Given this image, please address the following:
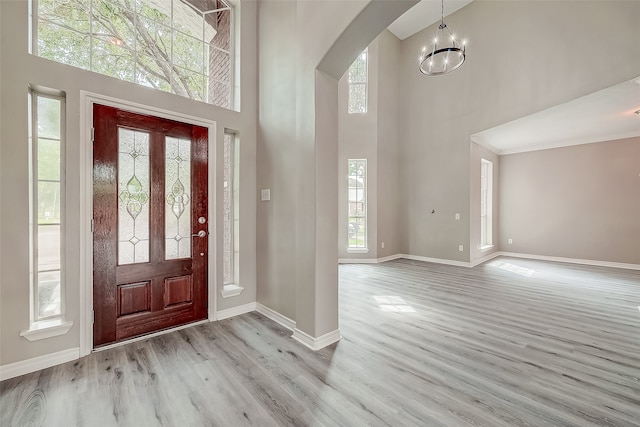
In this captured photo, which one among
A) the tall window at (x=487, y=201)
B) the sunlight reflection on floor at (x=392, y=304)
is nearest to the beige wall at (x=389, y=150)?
the tall window at (x=487, y=201)

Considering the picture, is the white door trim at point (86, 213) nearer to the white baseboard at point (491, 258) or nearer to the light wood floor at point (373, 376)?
the light wood floor at point (373, 376)

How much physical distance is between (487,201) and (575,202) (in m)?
1.78

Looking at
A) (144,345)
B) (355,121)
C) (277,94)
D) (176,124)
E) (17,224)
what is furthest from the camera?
(355,121)

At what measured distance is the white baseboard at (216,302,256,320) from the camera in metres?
2.88

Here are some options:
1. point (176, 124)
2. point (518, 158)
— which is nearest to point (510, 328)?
point (176, 124)

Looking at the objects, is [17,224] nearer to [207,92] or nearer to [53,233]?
[53,233]

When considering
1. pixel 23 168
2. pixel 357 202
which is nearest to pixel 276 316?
pixel 23 168

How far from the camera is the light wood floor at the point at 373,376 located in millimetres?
1525

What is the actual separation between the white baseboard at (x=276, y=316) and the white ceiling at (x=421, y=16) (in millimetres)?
6414

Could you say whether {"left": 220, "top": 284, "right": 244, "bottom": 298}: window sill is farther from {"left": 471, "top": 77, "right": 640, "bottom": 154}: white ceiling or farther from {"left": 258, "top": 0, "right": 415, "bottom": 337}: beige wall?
{"left": 471, "top": 77, "right": 640, "bottom": 154}: white ceiling

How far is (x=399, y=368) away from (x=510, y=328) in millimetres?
1577

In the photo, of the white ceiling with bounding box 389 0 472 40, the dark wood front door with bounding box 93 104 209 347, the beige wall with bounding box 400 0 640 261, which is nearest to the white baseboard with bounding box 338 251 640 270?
the beige wall with bounding box 400 0 640 261

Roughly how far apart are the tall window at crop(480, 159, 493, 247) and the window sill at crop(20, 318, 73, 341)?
790cm

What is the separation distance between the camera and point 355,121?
6359 mm
